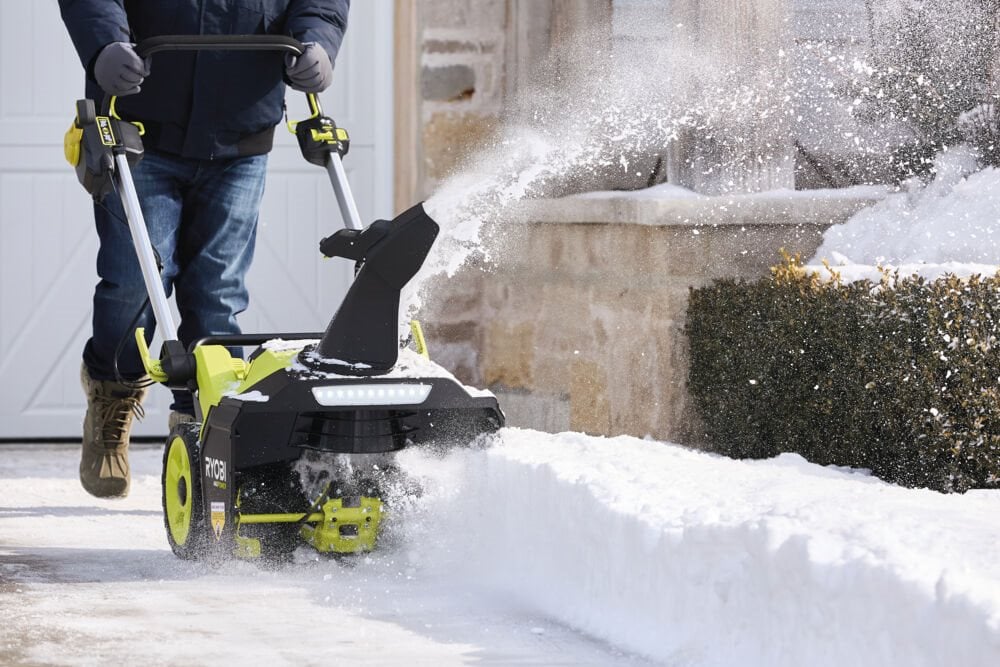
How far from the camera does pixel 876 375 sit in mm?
4992

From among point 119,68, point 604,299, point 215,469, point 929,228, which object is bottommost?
point 215,469

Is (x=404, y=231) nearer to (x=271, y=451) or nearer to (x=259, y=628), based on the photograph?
(x=271, y=451)

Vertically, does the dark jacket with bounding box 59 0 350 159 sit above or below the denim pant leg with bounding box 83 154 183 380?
above

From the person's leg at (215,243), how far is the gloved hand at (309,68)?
48 cm

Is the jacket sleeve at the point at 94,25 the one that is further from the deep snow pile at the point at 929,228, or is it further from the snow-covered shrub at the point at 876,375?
the deep snow pile at the point at 929,228

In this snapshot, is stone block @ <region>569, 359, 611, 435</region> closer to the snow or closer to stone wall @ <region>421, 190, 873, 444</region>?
stone wall @ <region>421, 190, 873, 444</region>

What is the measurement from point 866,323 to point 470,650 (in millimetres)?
2191

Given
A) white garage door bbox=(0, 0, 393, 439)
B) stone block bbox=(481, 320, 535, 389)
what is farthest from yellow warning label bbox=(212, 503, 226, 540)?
white garage door bbox=(0, 0, 393, 439)

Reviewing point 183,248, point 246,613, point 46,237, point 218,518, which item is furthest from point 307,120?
point 46,237

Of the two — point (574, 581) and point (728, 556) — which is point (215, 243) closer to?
point (574, 581)

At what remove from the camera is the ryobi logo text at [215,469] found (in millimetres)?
3803

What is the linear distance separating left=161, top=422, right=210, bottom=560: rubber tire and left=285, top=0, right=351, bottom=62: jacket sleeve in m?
1.23

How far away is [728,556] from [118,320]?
2383mm

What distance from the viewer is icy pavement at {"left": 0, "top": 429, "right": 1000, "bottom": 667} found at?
286 cm
